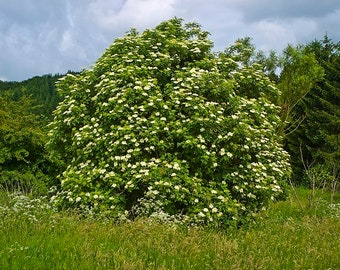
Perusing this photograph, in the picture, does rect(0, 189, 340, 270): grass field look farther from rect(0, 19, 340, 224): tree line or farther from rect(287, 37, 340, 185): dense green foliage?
rect(287, 37, 340, 185): dense green foliage

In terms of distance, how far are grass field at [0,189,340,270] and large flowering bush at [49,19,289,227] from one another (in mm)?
1909

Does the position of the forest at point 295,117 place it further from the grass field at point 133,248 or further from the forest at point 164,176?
the grass field at point 133,248

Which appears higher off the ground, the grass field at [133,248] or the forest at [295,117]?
the forest at [295,117]

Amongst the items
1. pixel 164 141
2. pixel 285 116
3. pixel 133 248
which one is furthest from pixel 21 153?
pixel 285 116

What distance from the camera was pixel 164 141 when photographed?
33.2 ft

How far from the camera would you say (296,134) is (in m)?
33.1

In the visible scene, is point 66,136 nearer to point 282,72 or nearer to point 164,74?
point 164,74

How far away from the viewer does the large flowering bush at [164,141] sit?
31.8ft

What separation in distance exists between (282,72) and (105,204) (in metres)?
25.3

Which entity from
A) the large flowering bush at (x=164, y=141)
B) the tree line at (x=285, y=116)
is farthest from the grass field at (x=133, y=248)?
the tree line at (x=285, y=116)

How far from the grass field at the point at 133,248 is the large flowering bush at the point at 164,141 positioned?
191 cm

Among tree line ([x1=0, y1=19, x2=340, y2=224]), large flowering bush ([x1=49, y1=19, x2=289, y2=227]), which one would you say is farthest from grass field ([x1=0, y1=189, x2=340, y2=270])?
tree line ([x1=0, y1=19, x2=340, y2=224])

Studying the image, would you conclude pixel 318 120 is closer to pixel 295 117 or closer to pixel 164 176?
pixel 295 117

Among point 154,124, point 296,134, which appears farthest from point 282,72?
point 154,124
